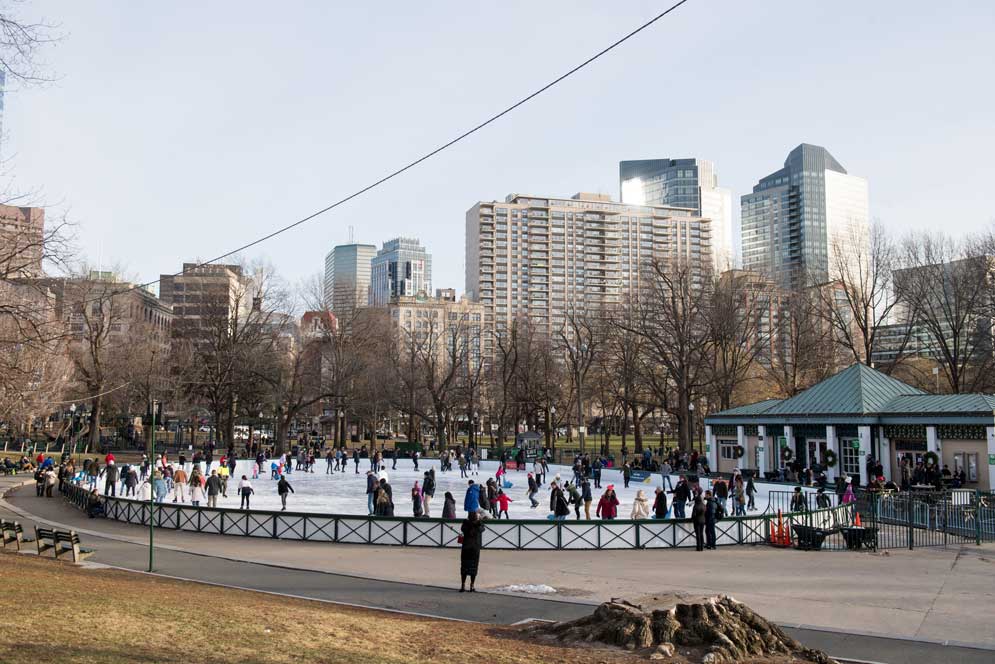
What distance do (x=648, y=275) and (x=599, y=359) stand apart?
28.0 feet

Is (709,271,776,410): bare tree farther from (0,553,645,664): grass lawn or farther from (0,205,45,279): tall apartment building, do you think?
(0,553,645,664): grass lawn

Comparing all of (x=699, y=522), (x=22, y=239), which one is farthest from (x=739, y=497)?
(x=22, y=239)

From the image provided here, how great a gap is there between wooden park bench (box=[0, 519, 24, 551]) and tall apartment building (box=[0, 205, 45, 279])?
6704mm

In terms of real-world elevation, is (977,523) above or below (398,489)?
above

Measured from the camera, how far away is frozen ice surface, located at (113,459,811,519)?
30922mm

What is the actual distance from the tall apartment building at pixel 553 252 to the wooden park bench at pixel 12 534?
466 feet

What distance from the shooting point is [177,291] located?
373ft

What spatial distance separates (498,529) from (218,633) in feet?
40.1

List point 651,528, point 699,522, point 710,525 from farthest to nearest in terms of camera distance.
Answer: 1. point 651,528
2. point 710,525
3. point 699,522

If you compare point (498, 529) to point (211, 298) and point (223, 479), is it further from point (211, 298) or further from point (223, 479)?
point (211, 298)

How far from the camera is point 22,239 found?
52.4ft

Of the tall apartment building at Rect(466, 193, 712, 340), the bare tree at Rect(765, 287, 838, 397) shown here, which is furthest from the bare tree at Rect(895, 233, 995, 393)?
the tall apartment building at Rect(466, 193, 712, 340)

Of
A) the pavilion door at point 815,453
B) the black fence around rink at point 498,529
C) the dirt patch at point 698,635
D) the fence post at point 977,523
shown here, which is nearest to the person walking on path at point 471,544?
the dirt patch at point 698,635

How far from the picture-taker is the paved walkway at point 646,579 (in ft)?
40.5
